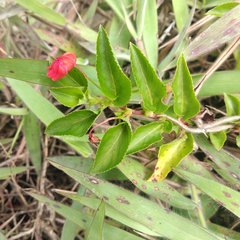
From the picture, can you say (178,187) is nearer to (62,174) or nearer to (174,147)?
(174,147)

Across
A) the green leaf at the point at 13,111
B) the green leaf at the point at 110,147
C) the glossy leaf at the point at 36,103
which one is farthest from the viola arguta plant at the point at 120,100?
the green leaf at the point at 13,111

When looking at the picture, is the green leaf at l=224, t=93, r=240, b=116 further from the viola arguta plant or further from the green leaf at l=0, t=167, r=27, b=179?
the green leaf at l=0, t=167, r=27, b=179

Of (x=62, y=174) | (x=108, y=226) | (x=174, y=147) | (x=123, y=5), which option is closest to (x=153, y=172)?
(x=174, y=147)

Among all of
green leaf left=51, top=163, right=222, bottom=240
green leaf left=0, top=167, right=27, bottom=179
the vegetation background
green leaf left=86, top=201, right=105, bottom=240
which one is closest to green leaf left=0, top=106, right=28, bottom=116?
the vegetation background

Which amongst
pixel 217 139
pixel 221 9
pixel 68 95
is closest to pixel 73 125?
pixel 68 95

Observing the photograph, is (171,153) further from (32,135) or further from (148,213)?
(32,135)

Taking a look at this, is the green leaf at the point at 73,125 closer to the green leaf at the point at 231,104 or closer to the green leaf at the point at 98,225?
the green leaf at the point at 98,225

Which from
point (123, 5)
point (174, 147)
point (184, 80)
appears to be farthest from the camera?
point (123, 5)
